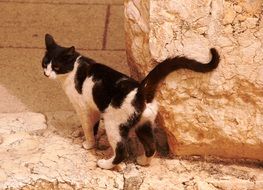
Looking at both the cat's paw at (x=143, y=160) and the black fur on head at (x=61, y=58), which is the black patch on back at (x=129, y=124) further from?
the black fur on head at (x=61, y=58)

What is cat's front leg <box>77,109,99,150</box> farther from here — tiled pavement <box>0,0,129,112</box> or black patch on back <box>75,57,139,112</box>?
tiled pavement <box>0,0,129,112</box>

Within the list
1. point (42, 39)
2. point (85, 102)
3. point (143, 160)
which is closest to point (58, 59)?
point (85, 102)

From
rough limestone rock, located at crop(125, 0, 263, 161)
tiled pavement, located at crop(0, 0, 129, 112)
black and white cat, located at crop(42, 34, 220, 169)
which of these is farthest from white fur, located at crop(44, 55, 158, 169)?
tiled pavement, located at crop(0, 0, 129, 112)

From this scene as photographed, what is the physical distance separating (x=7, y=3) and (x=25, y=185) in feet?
5.79

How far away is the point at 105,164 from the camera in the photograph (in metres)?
2.12

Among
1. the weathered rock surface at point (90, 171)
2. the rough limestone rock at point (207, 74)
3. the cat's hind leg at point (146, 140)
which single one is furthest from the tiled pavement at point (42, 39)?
the rough limestone rock at point (207, 74)

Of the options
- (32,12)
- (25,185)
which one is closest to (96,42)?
(32,12)

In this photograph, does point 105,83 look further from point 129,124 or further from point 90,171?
point 90,171

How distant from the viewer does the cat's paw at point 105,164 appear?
2111 mm

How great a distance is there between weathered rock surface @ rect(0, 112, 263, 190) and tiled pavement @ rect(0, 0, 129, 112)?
0.31 metres

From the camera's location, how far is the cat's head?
2.06 meters

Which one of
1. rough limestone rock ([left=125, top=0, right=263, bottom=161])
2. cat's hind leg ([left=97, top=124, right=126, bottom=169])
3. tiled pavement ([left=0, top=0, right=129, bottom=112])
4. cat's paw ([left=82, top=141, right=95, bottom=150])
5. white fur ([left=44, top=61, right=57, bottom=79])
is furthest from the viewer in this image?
tiled pavement ([left=0, top=0, right=129, bottom=112])

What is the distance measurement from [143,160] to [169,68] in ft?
1.52

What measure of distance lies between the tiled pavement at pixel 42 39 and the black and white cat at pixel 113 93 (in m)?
0.46
